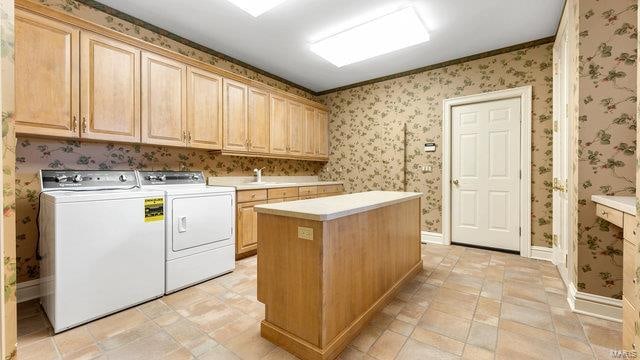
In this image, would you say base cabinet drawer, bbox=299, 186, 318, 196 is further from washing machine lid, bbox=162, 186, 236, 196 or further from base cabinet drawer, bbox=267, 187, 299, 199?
washing machine lid, bbox=162, 186, 236, 196

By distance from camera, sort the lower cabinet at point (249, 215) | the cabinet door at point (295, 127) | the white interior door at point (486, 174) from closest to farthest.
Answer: the lower cabinet at point (249, 215)
the white interior door at point (486, 174)
the cabinet door at point (295, 127)

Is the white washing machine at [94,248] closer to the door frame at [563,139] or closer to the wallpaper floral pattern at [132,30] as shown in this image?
the wallpaper floral pattern at [132,30]

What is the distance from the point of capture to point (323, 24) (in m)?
2.84

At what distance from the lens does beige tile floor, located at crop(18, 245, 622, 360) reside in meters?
1.58

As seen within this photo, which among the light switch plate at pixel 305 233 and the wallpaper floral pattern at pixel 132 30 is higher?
the wallpaper floral pattern at pixel 132 30

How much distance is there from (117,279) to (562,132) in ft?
13.7

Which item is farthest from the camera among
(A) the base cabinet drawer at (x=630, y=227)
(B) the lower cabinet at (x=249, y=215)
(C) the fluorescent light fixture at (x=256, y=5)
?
(B) the lower cabinet at (x=249, y=215)

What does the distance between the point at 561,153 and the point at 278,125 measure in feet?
11.1

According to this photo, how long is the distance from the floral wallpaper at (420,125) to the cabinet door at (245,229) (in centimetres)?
216

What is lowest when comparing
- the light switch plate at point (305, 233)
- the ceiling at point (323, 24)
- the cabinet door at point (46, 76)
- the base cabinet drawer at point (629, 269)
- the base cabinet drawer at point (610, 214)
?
the base cabinet drawer at point (629, 269)

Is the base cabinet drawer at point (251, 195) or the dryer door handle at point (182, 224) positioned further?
the base cabinet drawer at point (251, 195)

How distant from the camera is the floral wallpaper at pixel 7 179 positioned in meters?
0.73

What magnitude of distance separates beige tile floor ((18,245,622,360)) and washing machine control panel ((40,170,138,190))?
3.21 ft

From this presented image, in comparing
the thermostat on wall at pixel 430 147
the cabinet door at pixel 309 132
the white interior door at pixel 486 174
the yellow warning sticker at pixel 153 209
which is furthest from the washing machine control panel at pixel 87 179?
the white interior door at pixel 486 174
